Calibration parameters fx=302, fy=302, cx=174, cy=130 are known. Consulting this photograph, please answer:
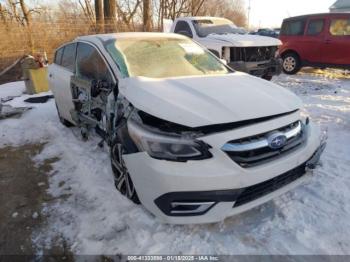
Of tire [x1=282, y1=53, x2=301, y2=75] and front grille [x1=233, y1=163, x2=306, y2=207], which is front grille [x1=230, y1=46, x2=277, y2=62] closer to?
tire [x1=282, y1=53, x2=301, y2=75]

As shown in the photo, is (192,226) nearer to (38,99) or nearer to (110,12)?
(38,99)

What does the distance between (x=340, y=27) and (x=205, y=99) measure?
8693 millimetres

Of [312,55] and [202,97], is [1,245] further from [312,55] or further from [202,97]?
[312,55]

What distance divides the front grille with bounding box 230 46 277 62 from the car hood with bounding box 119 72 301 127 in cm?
455

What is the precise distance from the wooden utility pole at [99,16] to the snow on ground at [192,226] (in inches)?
Result: 375

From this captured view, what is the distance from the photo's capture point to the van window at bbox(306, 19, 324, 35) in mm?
9555

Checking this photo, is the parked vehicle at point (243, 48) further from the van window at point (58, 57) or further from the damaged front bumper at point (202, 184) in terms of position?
the damaged front bumper at point (202, 184)

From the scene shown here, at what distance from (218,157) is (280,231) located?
93cm

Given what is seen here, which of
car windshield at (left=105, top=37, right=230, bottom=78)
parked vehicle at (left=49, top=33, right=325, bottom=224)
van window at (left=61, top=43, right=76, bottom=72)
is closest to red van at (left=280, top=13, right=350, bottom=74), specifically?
car windshield at (left=105, top=37, right=230, bottom=78)

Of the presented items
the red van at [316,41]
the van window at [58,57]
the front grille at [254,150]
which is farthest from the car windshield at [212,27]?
the front grille at [254,150]

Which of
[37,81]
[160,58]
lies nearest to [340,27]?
[160,58]

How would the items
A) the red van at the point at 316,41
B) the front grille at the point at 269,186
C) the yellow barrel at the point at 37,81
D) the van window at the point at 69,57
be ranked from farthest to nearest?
the red van at the point at 316,41
the yellow barrel at the point at 37,81
the van window at the point at 69,57
the front grille at the point at 269,186

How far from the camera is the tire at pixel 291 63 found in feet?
33.1

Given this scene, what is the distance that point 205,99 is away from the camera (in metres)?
2.62
